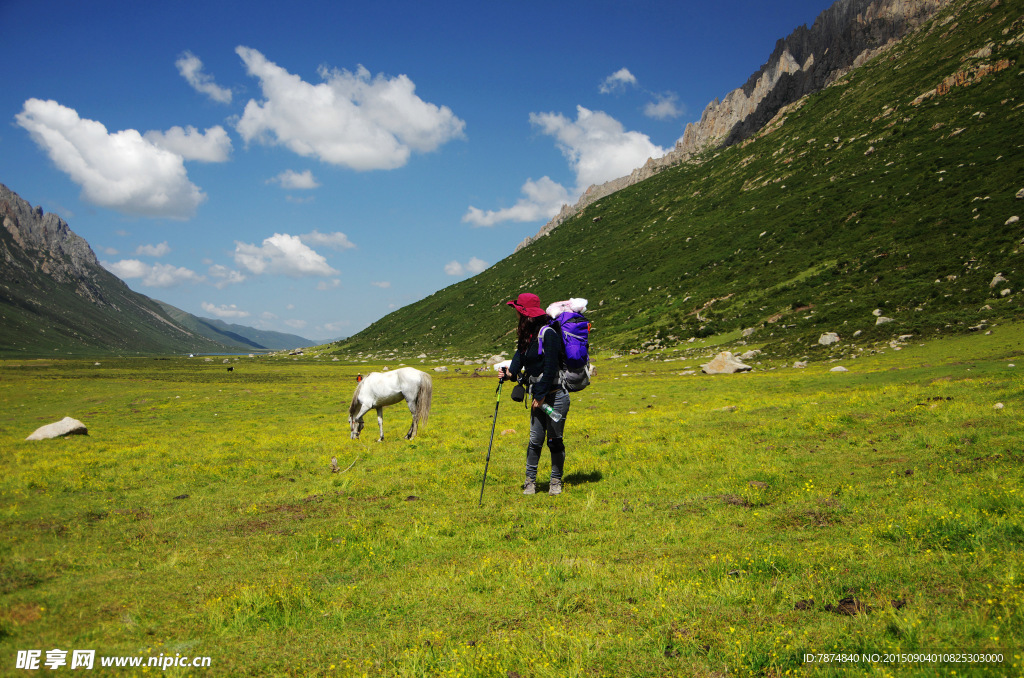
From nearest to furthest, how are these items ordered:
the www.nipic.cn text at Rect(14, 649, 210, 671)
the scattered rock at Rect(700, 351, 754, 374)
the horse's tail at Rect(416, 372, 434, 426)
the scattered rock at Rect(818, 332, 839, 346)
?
the www.nipic.cn text at Rect(14, 649, 210, 671), the horse's tail at Rect(416, 372, 434, 426), the scattered rock at Rect(700, 351, 754, 374), the scattered rock at Rect(818, 332, 839, 346)

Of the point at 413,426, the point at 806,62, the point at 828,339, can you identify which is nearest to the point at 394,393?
the point at 413,426

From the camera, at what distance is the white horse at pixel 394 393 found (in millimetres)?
21734

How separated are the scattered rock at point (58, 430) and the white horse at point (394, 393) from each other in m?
13.9

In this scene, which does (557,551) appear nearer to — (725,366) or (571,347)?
(571,347)

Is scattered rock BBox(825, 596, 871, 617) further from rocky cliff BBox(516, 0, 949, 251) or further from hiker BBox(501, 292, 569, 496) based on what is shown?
rocky cliff BBox(516, 0, 949, 251)

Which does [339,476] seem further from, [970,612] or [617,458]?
[970,612]

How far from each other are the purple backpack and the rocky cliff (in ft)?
522

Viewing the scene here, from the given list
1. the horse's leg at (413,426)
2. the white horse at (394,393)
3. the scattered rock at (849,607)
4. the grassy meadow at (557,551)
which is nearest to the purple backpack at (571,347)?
the grassy meadow at (557,551)

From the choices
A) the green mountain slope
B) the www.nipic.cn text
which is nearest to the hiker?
the www.nipic.cn text

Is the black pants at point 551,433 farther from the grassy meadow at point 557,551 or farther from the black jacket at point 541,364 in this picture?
the grassy meadow at point 557,551

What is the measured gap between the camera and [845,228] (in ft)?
230

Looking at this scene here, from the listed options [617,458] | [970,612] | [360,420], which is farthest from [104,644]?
[360,420]

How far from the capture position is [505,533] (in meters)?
Answer: 8.98

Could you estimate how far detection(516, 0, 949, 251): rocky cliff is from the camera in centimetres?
12131
